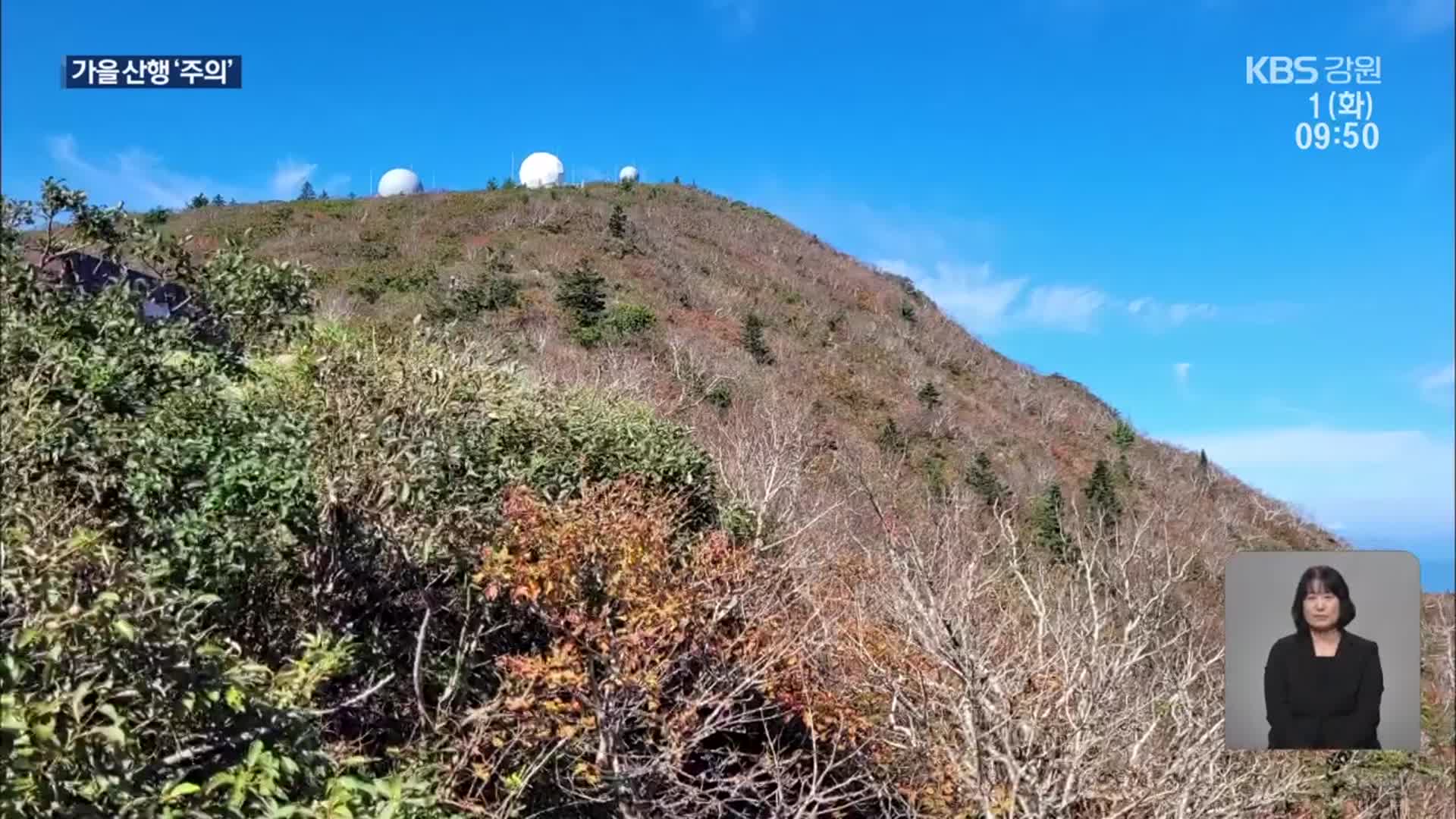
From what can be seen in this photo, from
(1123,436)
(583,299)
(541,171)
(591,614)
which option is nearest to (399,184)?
(541,171)

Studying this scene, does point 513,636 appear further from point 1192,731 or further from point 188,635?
point 1192,731

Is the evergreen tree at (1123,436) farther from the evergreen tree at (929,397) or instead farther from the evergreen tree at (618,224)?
the evergreen tree at (618,224)

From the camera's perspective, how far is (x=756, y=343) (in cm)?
3069

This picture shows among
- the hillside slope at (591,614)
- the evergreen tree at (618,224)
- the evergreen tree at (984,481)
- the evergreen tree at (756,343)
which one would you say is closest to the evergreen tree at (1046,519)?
the evergreen tree at (984,481)

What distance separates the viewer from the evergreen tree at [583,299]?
28109 millimetres

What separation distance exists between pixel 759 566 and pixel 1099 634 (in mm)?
2513

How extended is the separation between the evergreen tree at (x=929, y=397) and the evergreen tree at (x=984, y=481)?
4433 millimetres

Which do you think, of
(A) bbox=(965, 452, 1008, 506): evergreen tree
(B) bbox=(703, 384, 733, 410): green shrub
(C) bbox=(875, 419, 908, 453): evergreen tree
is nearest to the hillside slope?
(B) bbox=(703, 384, 733, 410): green shrub

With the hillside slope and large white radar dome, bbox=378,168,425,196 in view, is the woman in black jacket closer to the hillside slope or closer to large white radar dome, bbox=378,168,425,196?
the hillside slope

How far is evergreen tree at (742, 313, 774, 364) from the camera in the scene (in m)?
30.3

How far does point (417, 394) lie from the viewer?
252 inches

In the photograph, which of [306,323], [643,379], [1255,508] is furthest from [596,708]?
[1255,508]

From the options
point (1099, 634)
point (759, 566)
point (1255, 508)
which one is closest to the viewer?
point (1099, 634)

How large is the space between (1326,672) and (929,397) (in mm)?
30463
